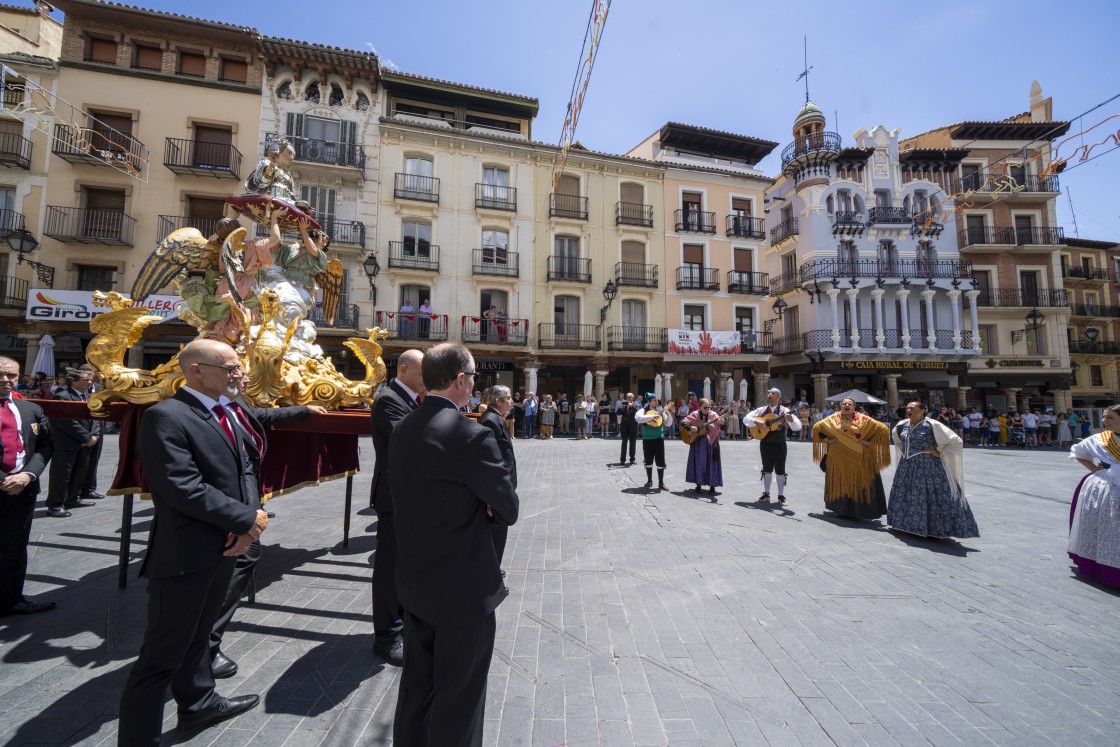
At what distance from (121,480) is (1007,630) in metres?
6.81

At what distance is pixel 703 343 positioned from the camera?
24656mm

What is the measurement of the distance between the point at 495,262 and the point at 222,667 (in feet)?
71.4

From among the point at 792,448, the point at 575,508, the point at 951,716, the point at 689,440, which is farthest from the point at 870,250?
the point at 951,716

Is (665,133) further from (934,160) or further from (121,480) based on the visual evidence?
(121,480)

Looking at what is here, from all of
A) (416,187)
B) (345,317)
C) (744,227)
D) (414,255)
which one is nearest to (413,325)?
(345,317)

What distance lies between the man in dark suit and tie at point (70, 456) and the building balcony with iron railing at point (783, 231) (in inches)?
1261

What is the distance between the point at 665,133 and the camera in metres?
26.8

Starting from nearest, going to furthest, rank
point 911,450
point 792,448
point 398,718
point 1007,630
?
point 398,718, point 1007,630, point 911,450, point 792,448

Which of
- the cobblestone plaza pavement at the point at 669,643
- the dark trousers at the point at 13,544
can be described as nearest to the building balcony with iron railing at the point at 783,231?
the cobblestone plaza pavement at the point at 669,643

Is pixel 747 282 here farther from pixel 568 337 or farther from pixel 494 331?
pixel 494 331

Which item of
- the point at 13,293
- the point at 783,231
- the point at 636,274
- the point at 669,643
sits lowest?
the point at 669,643

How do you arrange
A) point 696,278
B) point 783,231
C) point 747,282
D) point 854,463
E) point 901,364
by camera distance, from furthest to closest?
point 783,231 < point 901,364 < point 747,282 < point 696,278 < point 854,463

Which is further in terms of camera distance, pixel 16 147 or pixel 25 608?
pixel 16 147

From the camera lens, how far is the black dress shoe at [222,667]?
2773mm
